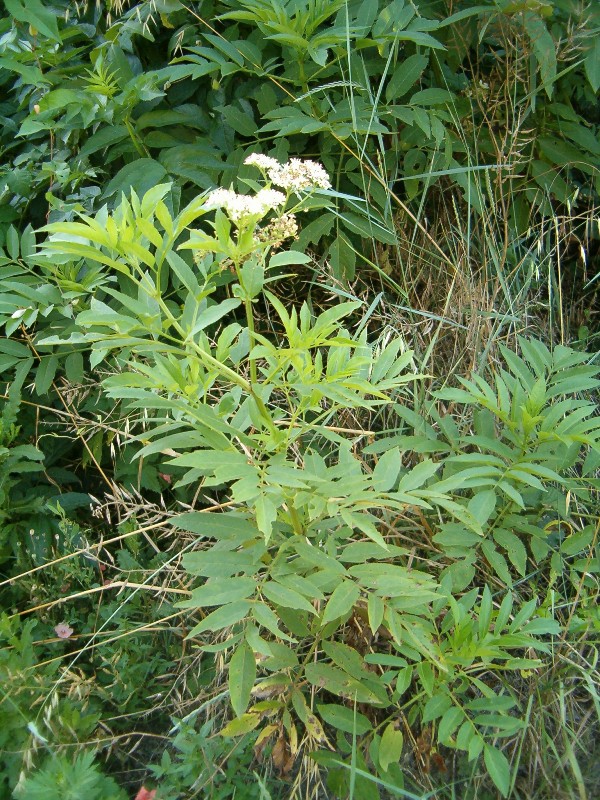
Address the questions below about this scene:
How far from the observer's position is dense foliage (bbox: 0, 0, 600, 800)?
4.69 feet

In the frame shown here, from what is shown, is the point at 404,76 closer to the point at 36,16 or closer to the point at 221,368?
the point at 36,16

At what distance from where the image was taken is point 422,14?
8.02 ft

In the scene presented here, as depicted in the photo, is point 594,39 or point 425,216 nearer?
point 594,39

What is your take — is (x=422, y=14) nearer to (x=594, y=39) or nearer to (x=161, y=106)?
(x=594, y=39)

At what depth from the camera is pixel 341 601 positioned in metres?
1.43

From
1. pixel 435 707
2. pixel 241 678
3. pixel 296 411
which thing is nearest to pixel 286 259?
pixel 296 411

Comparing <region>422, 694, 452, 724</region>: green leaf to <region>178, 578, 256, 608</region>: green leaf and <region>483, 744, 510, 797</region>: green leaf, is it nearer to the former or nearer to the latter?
<region>483, 744, 510, 797</region>: green leaf

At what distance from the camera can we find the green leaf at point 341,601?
55.6 inches

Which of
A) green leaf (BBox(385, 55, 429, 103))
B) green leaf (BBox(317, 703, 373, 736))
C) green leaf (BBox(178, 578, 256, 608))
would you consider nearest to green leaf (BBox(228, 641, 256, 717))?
green leaf (BBox(178, 578, 256, 608))

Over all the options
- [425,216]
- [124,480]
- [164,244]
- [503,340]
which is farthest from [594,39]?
[124,480]

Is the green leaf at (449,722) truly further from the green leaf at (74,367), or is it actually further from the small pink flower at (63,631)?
the green leaf at (74,367)

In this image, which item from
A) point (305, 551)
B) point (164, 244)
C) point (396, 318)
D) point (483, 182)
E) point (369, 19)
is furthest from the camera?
point (483, 182)

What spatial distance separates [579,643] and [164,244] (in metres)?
1.15

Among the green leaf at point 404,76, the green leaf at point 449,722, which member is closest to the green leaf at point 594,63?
the green leaf at point 404,76
